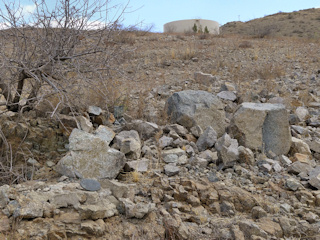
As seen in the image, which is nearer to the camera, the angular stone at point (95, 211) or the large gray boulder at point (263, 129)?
the angular stone at point (95, 211)

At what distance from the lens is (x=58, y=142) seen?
4008 millimetres

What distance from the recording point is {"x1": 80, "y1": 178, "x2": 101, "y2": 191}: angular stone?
9.31 feet

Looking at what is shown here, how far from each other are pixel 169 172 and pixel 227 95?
10.4 feet

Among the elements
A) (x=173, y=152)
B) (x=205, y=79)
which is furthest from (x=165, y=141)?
(x=205, y=79)

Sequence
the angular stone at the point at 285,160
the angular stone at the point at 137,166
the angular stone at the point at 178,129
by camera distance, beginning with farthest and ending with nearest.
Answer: the angular stone at the point at 178,129, the angular stone at the point at 285,160, the angular stone at the point at 137,166

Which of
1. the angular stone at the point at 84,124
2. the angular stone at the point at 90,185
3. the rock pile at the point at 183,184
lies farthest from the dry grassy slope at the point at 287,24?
the angular stone at the point at 90,185

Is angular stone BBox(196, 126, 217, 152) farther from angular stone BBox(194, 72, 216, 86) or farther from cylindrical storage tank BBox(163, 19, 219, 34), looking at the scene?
cylindrical storage tank BBox(163, 19, 219, 34)

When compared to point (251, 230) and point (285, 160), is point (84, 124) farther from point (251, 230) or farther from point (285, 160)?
point (285, 160)

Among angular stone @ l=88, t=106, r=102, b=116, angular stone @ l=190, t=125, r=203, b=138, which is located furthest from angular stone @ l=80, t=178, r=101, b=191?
angular stone @ l=190, t=125, r=203, b=138

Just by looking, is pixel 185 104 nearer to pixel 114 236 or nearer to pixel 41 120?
pixel 41 120

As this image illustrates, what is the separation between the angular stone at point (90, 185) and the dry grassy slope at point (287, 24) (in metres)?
26.1

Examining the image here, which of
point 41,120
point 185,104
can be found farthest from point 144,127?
point 41,120

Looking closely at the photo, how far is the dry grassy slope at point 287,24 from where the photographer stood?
27672 mm

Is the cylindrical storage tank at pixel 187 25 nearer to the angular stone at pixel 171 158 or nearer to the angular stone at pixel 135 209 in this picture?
the angular stone at pixel 171 158
